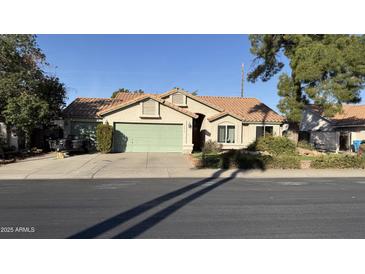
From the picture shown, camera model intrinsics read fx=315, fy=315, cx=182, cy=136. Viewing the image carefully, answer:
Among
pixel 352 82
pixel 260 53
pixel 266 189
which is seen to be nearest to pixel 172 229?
pixel 266 189

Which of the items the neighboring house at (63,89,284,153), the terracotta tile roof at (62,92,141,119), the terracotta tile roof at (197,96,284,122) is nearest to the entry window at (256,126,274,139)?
the neighboring house at (63,89,284,153)

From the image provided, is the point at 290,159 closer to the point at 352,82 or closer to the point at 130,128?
the point at 352,82

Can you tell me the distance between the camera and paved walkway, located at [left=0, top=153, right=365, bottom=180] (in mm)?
13382

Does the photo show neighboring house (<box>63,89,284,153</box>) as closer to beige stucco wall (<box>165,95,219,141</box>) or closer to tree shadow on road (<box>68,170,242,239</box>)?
beige stucco wall (<box>165,95,219,141</box>)

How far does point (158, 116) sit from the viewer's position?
22703mm

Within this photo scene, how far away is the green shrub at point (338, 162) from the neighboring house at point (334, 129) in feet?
41.7

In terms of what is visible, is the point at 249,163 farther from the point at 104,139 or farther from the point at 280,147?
the point at 104,139

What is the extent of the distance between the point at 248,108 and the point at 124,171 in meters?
16.4

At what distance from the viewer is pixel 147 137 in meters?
22.9

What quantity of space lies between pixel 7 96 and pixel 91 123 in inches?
242

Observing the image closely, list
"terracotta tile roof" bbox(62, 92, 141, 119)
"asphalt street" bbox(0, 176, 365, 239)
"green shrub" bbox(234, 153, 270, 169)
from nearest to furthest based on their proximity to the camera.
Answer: "asphalt street" bbox(0, 176, 365, 239) → "green shrub" bbox(234, 153, 270, 169) → "terracotta tile roof" bbox(62, 92, 141, 119)

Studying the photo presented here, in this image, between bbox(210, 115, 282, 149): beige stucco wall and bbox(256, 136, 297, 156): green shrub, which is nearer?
bbox(256, 136, 297, 156): green shrub

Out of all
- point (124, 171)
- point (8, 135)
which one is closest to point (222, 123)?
point (124, 171)

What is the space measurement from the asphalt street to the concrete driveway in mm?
1915
